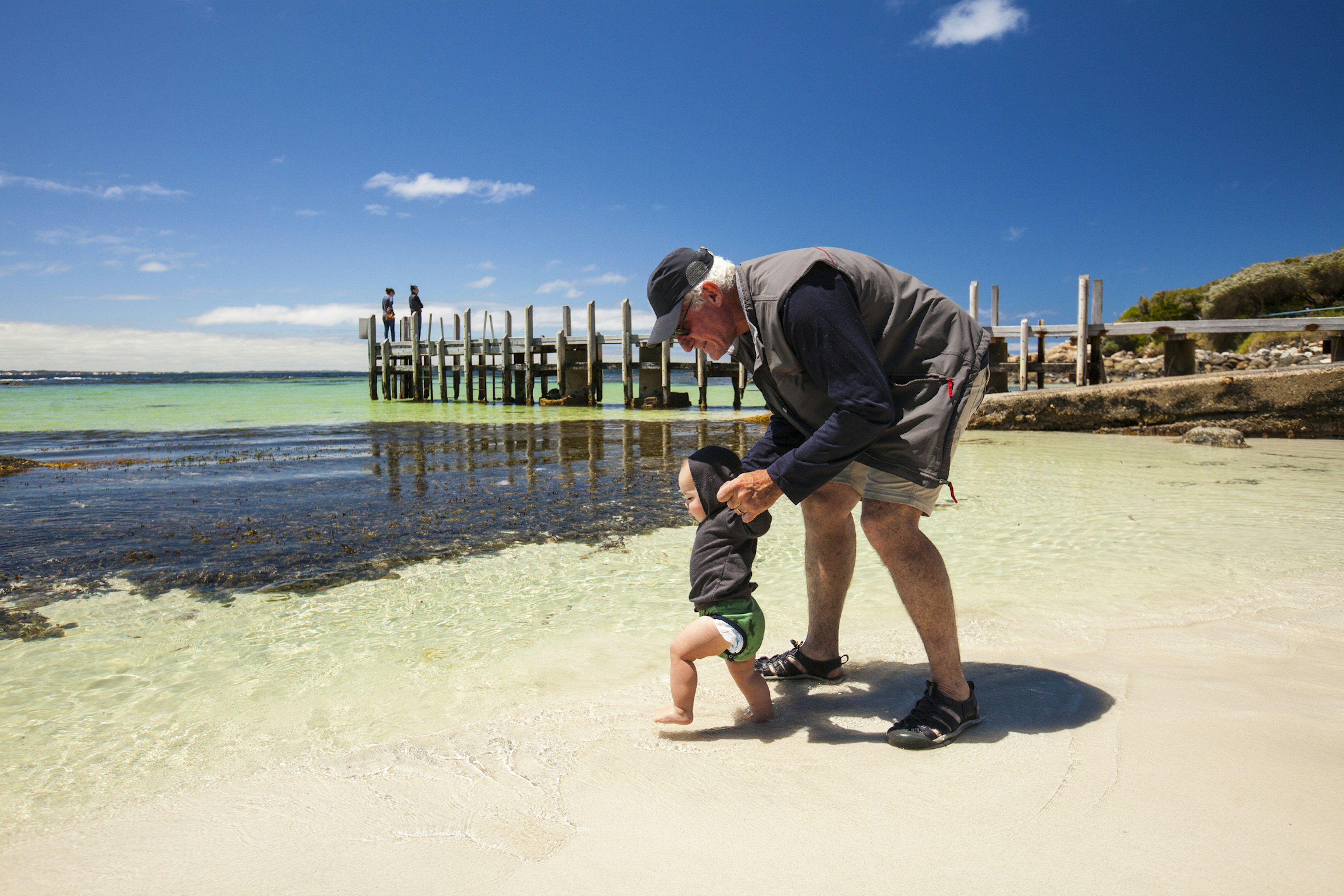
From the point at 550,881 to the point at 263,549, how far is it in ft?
14.7

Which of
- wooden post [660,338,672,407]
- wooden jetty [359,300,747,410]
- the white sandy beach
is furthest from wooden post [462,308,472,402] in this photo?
the white sandy beach

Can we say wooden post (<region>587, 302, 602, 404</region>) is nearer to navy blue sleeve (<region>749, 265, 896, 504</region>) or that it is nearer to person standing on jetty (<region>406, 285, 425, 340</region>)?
person standing on jetty (<region>406, 285, 425, 340</region>)

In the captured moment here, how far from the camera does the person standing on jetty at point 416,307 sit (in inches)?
1123

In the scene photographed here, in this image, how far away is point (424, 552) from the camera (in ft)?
17.0

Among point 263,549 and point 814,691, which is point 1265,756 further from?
point 263,549

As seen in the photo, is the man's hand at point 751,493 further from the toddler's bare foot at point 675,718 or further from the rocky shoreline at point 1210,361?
the rocky shoreline at point 1210,361

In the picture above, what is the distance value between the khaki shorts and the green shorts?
0.50 m

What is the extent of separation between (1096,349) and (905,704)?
61.1 ft

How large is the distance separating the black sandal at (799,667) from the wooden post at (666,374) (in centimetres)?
1911

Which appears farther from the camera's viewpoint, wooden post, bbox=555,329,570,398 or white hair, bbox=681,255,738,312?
wooden post, bbox=555,329,570,398

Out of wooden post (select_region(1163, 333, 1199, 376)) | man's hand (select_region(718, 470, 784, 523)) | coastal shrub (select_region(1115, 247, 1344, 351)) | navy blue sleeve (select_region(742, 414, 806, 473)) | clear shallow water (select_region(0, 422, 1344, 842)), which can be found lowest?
clear shallow water (select_region(0, 422, 1344, 842))

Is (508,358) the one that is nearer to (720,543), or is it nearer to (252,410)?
(252,410)

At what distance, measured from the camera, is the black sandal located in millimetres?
2867

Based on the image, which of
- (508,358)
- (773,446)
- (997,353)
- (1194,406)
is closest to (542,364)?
(508,358)
